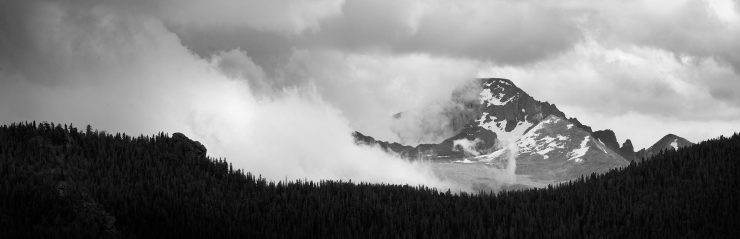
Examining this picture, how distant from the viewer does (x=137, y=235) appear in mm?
50625

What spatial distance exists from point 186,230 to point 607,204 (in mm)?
31377

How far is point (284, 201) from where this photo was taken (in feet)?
203

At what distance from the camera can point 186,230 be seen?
53.1 meters

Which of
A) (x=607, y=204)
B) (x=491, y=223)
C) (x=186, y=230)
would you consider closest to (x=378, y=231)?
(x=491, y=223)

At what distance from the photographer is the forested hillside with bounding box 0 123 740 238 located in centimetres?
5112

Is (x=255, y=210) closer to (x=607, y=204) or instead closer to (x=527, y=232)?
(x=527, y=232)

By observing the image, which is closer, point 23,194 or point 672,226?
point 23,194

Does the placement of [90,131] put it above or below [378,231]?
above

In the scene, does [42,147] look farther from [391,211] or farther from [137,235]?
[391,211]

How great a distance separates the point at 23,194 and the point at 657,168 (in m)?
49.2

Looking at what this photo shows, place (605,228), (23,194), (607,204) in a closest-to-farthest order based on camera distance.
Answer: (23,194), (605,228), (607,204)

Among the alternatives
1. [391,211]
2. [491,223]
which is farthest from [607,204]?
[391,211]

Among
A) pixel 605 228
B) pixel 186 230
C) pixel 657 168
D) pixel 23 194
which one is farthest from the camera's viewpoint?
pixel 657 168

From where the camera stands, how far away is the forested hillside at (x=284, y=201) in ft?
168
